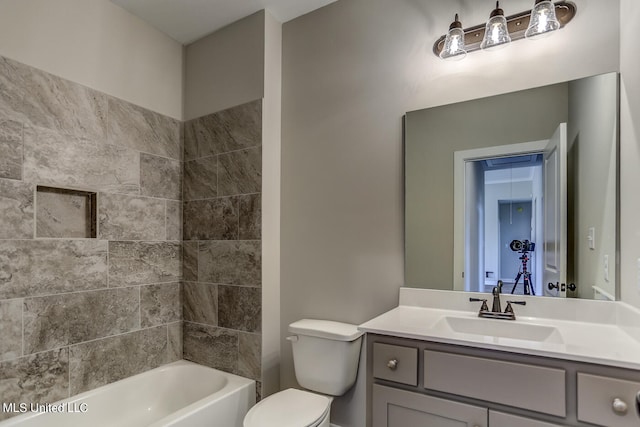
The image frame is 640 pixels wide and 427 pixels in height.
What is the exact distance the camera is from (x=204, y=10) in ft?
7.72

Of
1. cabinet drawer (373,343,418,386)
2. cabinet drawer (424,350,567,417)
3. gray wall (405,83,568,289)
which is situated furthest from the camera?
gray wall (405,83,568,289)

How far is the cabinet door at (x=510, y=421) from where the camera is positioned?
114cm

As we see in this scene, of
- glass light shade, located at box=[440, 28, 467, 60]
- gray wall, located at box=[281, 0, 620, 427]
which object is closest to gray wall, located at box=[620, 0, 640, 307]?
gray wall, located at box=[281, 0, 620, 427]

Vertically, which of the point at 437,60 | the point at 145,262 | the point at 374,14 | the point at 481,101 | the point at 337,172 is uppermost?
the point at 374,14

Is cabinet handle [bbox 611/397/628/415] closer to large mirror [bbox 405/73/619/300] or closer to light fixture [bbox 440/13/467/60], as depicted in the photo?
large mirror [bbox 405/73/619/300]

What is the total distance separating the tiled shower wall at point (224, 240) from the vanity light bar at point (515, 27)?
127 centimetres

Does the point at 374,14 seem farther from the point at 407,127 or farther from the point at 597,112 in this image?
the point at 597,112

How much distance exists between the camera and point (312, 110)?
92.7 inches

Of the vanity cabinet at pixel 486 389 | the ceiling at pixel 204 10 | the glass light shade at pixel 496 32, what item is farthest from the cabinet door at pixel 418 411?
the ceiling at pixel 204 10

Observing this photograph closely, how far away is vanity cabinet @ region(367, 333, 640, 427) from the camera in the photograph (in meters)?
1.05

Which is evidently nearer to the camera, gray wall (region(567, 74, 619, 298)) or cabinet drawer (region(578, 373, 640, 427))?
cabinet drawer (region(578, 373, 640, 427))

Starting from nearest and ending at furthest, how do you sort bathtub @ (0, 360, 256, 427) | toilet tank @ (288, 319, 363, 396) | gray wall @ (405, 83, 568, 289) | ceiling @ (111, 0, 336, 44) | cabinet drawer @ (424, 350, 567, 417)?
cabinet drawer @ (424, 350, 567, 417), gray wall @ (405, 83, 568, 289), bathtub @ (0, 360, 256, 427), toilet tank @ (288, 319, 363, 396), ceiling @ (111, 0, 336, 44)

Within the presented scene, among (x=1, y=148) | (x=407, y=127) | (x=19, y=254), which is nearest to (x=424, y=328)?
(x=407, y=127)

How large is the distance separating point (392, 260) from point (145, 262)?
65.4 inches
